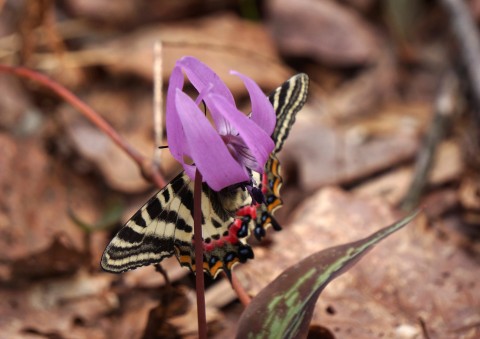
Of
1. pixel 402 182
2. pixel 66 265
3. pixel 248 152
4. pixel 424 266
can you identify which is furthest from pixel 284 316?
pixel 402 182

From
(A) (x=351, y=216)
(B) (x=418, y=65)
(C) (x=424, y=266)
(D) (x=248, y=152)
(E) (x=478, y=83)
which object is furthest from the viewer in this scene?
(B) (x=418, y=65)

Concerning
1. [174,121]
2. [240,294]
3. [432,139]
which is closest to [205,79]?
[174,121]

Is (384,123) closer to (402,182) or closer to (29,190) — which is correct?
(402,182)

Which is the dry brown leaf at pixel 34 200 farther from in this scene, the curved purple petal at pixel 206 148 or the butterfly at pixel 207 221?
the curved purple petal at pixel 206 148

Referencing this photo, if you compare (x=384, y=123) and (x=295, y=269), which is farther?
(x=384, y=123)

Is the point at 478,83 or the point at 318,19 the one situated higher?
the point at 318,19

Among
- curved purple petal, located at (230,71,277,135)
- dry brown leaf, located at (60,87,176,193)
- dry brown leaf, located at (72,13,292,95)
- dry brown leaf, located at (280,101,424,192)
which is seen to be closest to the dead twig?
dry brown leaf, located at (280,101,424,192)

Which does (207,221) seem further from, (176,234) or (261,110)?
(261,110)

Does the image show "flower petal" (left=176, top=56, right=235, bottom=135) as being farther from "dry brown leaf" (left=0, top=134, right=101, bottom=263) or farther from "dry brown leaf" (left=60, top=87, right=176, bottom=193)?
"dry brown leaf" (left=60, top=87, right=176, bottom=193)
